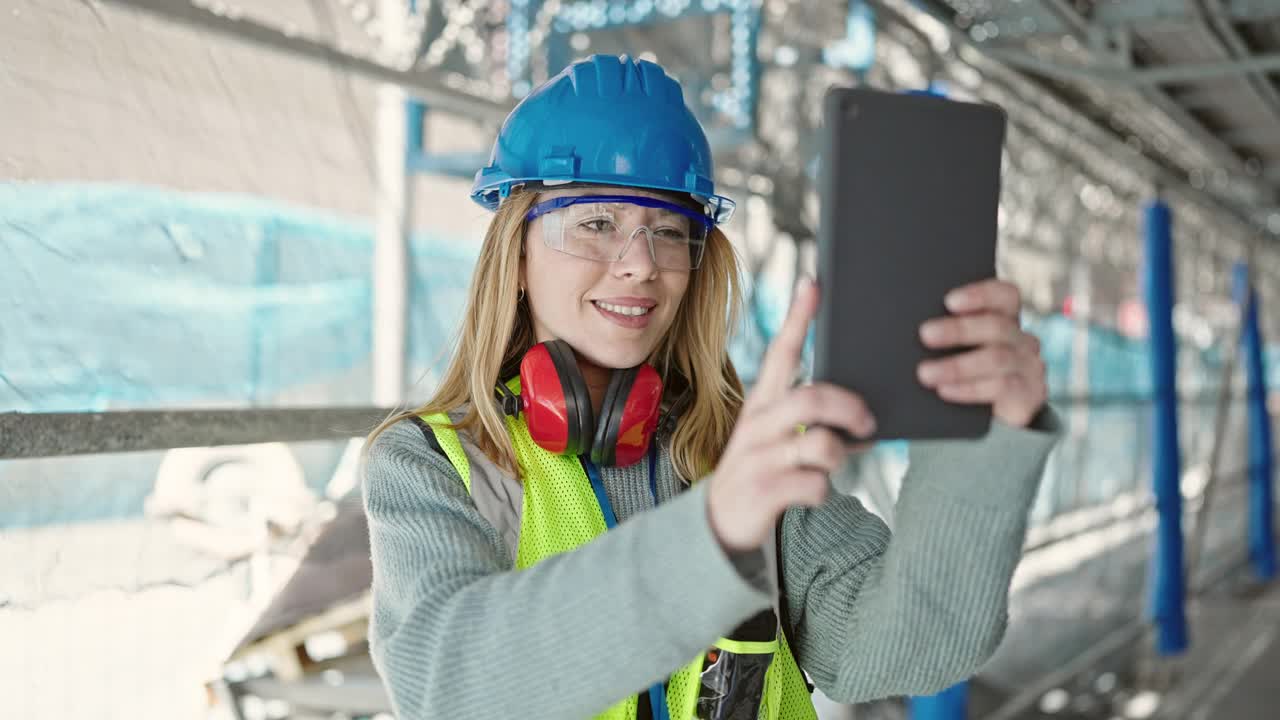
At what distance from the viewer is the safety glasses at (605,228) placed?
157 centimetres

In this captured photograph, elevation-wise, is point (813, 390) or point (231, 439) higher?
point (813, 390)

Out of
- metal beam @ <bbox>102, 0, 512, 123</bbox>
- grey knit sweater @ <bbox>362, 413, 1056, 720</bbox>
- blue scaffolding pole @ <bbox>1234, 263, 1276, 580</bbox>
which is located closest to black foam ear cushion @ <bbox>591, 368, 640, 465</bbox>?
grey knit sweater @ <bbox>362, 413, 1056, 720</bbox>

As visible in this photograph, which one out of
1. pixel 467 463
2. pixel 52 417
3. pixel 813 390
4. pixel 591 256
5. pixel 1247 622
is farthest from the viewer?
pixel 1247 622

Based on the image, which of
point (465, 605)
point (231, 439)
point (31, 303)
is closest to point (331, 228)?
point (231, 439)

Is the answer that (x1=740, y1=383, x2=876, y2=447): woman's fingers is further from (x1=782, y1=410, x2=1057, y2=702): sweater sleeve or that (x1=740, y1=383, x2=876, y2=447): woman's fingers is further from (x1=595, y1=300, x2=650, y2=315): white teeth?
(x1=595, y1=300, x2=650, y2=315): white teeth

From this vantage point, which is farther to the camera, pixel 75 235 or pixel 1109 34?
pixel 1109 34

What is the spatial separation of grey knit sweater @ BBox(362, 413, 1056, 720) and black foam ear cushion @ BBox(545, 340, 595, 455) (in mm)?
186

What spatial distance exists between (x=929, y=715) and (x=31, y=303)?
355 cm

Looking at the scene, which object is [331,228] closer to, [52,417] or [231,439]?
[231,439]

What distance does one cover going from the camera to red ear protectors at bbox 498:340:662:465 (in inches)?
59.4

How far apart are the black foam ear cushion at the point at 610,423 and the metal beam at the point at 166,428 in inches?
23.3

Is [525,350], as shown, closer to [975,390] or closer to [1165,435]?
[975,390]

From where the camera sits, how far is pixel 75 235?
2271 millimetres

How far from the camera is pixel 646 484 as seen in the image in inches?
64.2
